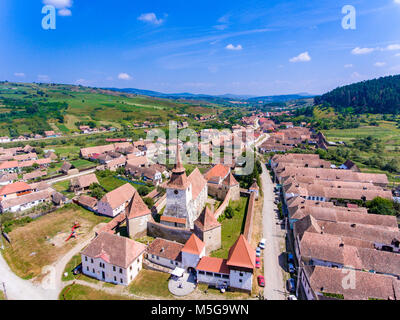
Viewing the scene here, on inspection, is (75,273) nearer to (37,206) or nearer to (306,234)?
(37,206)

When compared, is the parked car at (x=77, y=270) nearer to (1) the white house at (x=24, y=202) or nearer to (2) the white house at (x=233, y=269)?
(2) the white house at (x=233, y=269)

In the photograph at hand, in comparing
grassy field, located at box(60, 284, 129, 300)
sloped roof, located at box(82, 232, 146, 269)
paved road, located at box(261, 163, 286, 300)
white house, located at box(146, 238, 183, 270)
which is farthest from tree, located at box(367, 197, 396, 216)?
grassy field, located at box(60, 284, 129, 300)

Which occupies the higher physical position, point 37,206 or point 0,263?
point 37,206

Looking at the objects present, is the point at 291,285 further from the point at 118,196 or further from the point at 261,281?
the point at 118,196

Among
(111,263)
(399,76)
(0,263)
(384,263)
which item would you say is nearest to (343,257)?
(384,263)

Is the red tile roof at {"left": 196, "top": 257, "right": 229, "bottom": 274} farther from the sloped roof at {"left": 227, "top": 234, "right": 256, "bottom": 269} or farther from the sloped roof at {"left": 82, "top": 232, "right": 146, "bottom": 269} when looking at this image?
the sloped roof at {"left": 82, "top": 232, "right": 146, "bottom": 269}

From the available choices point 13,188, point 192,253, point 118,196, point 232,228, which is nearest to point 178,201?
point 192,253
